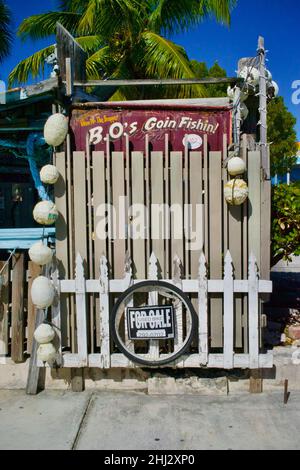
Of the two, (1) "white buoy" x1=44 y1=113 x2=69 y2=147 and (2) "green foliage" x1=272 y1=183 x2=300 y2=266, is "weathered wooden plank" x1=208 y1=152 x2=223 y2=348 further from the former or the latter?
(1) "white buoy" x1=44 y1=113 x2=69 y2=147

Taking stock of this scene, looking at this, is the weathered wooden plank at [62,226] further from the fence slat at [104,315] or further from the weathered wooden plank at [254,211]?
the weathered wooden plank at [254,211]

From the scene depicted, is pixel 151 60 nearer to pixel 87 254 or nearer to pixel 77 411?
pixel 87 254

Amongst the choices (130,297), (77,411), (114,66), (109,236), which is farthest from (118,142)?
(114,66)

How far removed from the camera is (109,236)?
3.85 meters

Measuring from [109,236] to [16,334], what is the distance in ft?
4.62

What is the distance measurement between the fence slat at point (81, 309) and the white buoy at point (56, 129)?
1.12m

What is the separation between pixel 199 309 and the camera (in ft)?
12.1

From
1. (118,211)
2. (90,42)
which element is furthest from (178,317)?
(90,42)

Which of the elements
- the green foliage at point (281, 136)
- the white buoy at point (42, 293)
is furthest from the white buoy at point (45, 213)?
the green foliage at point (281, 136)

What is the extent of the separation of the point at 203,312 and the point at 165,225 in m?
0.89

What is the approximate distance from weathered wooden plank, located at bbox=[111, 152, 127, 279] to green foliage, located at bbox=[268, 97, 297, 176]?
18.8 m

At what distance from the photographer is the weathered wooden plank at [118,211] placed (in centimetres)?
381

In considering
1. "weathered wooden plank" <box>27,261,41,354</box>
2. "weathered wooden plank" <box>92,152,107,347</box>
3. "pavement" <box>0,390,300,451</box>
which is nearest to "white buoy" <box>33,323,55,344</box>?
"weathered wooden plank" <box>27,261,41,354</box>

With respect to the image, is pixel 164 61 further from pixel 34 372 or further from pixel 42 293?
pixel 34 372
